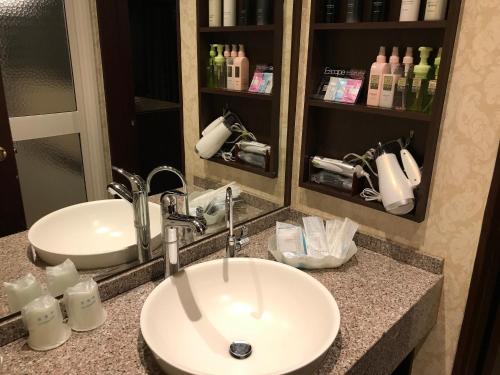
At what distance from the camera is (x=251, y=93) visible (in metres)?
1.50

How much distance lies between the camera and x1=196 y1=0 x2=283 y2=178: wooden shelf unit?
144 cm

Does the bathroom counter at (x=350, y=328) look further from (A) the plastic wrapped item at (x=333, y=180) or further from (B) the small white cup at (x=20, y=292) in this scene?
(A) the plastic wrapped item at (x=333, y=180)

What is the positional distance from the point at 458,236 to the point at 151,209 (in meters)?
0.94

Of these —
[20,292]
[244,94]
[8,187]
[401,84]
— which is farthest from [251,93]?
[20,292]

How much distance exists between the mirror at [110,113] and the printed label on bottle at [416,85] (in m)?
0.48

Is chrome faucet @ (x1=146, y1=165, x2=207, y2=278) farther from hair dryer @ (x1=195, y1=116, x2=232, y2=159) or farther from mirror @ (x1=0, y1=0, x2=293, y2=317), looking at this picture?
hair dryer @ (x1=195, y1=116, x2=232, y2=159)

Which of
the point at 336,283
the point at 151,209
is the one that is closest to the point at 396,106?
the point at 336,283

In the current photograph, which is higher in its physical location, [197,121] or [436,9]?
[436,9]

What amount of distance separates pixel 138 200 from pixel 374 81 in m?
0.80

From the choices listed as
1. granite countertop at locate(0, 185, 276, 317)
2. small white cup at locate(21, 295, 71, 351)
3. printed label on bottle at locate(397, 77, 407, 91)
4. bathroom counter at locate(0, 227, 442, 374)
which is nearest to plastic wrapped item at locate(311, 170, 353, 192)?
bathroom counter at locate(0, 227, 442, 374)

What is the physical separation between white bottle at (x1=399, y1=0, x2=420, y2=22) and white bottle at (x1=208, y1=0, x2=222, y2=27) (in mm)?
624

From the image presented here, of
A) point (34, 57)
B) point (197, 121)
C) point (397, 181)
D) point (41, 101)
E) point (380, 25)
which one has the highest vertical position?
point (380, 25)

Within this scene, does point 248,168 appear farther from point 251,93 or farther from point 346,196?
point 346,196

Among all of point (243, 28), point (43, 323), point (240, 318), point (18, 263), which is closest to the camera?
point (43, 323)
